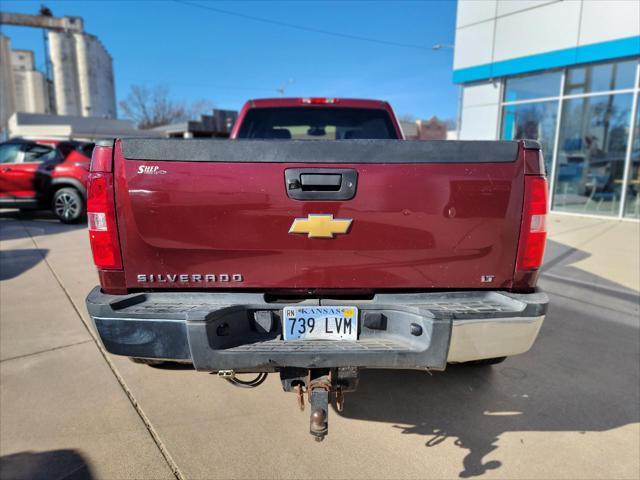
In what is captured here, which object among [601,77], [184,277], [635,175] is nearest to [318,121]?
[184,277]

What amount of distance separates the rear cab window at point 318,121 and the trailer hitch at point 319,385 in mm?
2418

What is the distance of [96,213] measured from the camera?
214cm

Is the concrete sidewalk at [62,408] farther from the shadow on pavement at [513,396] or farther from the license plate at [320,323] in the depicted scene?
the shadow on pavement at [513,396]

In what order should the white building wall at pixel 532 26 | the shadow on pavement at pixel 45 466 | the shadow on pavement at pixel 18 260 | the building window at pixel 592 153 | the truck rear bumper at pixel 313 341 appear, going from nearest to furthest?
1. the truck rear bumper at pixel 313 341
2. the shadow on pavement at pixel 45 466
3. the shadow on pavement at pixel 18 260
4. the white building wall at pixel 532 26
5. the building window at pixel 592 153

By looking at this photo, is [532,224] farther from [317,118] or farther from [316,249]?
[317,118]

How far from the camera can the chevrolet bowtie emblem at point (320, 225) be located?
2148 millimetres

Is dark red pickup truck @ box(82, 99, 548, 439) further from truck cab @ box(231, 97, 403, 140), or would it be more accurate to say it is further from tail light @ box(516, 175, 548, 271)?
truck cab @ box(231, 97, 403, 140)

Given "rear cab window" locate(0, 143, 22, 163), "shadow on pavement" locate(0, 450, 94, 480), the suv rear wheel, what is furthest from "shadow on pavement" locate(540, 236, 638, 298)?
"rear cab window" locate(0, 143, 22, 163)

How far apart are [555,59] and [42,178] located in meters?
12.8

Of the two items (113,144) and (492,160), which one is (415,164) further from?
(113,144)

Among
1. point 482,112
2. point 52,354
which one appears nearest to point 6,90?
point 482,112

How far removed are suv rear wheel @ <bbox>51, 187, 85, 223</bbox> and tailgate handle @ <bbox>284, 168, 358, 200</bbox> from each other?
979cm

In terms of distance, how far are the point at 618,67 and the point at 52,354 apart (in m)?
12.5

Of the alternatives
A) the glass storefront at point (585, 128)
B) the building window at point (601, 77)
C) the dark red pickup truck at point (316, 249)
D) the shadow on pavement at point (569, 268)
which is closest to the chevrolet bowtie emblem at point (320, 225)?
the dark red pickup truck at point (316, 249)
